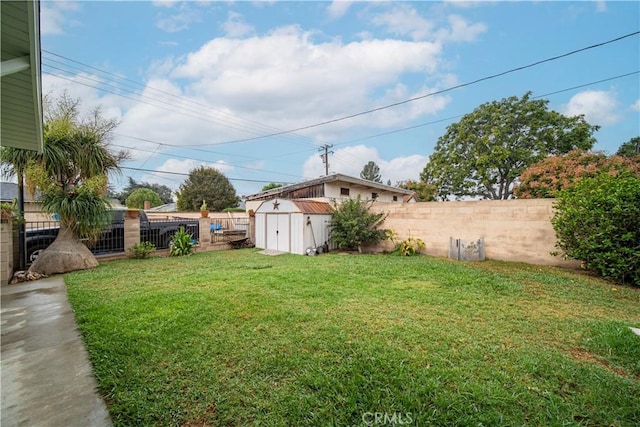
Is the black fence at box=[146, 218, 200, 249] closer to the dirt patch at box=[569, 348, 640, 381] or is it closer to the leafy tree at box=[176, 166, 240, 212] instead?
the dirt patch at box=[569, 348, 640, 381]

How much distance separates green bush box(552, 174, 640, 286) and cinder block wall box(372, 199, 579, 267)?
3.69 feet

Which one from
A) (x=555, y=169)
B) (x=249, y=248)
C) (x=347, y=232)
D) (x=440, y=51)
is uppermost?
(x=440, y=51)

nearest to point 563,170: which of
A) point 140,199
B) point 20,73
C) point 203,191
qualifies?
point 20,73

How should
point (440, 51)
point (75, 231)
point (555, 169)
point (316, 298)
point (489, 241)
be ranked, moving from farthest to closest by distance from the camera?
point (555, 169), point (440, 51), point (489, 241), point (75, 231), point (316, 298)

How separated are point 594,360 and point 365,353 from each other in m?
2.17

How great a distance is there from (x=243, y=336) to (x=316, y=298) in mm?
1568

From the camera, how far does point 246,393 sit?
203 cm

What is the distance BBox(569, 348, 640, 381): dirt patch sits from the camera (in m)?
2.26

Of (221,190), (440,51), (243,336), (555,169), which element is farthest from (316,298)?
(221,190)

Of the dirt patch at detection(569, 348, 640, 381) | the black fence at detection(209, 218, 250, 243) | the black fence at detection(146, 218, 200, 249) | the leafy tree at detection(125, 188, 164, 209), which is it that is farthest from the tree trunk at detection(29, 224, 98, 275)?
the leafy tree at detection(125, 188, 164, 209)

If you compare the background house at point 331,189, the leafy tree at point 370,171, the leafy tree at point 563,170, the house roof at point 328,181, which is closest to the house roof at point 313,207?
the background house at point 331,189

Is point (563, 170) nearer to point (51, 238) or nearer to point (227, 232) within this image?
point (227, 232)

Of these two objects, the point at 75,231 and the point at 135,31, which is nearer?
the point at 75,231

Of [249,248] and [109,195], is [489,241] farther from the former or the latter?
[109,195]
